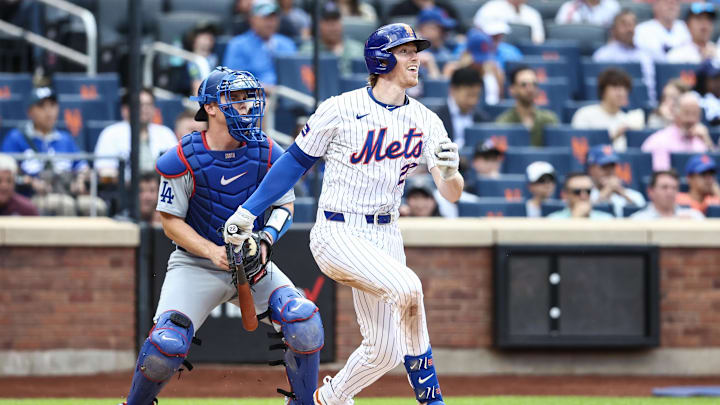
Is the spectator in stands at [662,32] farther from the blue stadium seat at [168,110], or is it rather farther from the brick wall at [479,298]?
the blue stadium seat at [168,110]

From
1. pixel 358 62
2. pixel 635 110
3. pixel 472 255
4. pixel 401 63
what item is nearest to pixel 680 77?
pixel 635 110

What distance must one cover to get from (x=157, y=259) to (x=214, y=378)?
98cm

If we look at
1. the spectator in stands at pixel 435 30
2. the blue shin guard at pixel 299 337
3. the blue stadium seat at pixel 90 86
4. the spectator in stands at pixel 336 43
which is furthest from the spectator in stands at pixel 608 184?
the blue shin guard at pixel 299 337

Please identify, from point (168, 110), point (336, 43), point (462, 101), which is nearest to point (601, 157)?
point (462, 101)

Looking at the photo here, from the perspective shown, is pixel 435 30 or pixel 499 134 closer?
pixel 499 134

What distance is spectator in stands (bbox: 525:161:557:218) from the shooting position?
393 inches

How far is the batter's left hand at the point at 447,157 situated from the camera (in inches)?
223

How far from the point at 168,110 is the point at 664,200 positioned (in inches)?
174

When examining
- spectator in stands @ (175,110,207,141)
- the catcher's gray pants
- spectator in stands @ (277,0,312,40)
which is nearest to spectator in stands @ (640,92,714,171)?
spectator in stands @ (277,0,312,40)

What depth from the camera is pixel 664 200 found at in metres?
9.85

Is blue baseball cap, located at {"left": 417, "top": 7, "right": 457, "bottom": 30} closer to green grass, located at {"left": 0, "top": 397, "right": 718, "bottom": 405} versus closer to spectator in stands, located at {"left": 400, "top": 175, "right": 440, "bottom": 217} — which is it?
spectator in stands, located at {"left": 400, "top": 175, "right": 440, "bottom": 217}

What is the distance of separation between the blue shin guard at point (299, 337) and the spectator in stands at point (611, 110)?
232 inches

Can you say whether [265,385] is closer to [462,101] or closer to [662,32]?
[462,101]

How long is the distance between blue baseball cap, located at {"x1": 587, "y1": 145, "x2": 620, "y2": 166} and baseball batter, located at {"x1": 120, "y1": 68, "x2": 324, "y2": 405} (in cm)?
476
